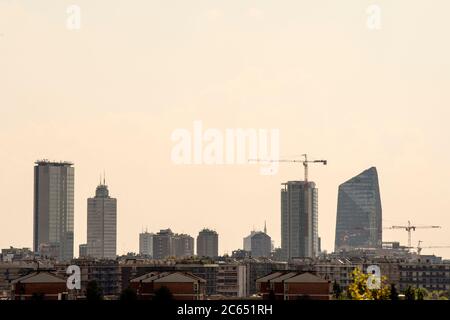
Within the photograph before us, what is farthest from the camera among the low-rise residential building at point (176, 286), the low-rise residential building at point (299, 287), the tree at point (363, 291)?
the low-rise residential building at point (176, 286)

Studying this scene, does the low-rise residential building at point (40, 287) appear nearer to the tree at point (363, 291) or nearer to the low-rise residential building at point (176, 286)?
the low-rise residential building at point (176, 286)

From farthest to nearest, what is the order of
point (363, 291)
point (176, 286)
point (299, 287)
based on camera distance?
1. point (176, 286)
2. point (299, 287)
3. point (363, 291)

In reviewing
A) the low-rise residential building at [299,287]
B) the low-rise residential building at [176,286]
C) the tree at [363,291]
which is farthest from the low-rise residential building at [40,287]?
the tree at [363,291]

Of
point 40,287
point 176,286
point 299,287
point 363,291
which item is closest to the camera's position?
point 363,291

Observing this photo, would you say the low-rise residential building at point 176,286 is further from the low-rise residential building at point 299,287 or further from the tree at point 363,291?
the tree at point 363,291

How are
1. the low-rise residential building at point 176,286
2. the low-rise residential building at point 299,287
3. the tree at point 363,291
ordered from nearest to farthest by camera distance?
the tree at point 363,291 < the low-rise residential building at point 299,287 < the low-rise residential building at point 176,286

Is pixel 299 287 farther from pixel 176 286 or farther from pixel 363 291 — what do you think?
pixel 363 291

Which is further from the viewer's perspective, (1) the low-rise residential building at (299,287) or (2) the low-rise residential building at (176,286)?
(2) the low-rise residential building at (176,286)

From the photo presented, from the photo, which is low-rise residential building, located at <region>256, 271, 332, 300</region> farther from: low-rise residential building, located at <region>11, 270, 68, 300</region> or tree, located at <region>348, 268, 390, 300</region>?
Result: low-rise residential building, located at <region>11, 270, 68, 300</region>

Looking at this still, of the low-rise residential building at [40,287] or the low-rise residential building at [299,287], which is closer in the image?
the low-rise residential building at [299,287]

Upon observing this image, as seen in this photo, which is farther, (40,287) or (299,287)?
(40,287)

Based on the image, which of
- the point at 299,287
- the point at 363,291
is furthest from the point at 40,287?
the point at 363,291

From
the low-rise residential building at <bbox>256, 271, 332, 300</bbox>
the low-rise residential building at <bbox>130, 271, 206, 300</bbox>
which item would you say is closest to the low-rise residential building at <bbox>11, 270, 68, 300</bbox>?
the low-rise residential building at <bbox>130, 271, 206, 300</bbox>
